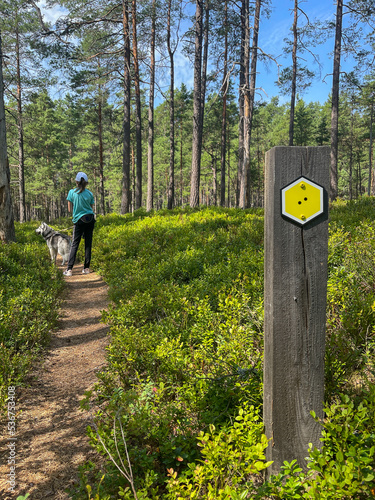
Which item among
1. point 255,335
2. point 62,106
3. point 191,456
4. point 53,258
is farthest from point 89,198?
point 62,106

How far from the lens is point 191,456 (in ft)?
7.11

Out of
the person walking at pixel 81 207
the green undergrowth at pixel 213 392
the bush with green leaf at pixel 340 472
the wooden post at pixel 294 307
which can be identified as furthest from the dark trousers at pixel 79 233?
the bush with green leaf at pixel 340 472

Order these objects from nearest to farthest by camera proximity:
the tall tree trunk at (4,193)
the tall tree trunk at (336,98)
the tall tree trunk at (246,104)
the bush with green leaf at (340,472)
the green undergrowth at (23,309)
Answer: the bush with green leaf at (340,472), the green undergrowth at (23,309), the tall tree trunk at (4,193), the tall tree trunk at (246,104), the tall tree trunk at (336,98)

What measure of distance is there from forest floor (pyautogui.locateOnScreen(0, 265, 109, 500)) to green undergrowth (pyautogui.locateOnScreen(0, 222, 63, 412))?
0.69 ft

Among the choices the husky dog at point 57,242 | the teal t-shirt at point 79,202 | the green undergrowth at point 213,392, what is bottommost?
the green undergrowth at point 213,392

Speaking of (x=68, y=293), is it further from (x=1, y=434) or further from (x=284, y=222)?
(x=284, y=222)

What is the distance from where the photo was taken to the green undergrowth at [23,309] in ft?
11.3

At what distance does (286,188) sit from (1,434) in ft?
→ 10.1

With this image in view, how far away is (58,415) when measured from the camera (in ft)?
9.88

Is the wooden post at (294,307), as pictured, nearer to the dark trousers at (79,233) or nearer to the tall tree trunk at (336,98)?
the dark trousers at (79,233)

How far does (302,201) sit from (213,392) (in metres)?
1.69

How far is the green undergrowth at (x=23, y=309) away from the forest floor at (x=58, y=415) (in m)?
0.21

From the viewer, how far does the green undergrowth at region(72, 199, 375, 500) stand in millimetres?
1713

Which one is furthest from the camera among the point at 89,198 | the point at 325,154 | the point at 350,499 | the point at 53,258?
the point at 53,258
